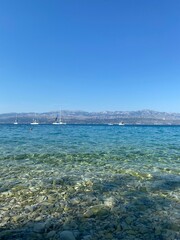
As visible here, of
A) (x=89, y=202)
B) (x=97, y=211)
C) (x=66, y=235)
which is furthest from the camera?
(x=89, y=202)

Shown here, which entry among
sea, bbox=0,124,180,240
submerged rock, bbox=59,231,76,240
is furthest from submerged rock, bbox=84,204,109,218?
submerged rock, bbox=59,231,76,240

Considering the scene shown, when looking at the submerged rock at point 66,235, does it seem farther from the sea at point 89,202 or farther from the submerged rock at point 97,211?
the submerged rock at point 97,211

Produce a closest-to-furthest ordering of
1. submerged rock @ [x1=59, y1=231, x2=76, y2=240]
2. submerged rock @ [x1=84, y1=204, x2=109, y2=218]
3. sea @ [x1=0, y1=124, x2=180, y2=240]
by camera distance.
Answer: submerged rock @ [x1=59, y1=231, x2=76, y2=240] < sea @ [x1=0, y1=124, x2=180, y2=240] < submerged rock @ [x1=84, y1=204, x2=109, y2=218]

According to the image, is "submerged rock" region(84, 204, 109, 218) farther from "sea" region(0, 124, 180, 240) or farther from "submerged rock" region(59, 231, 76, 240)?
"submerged rock" region(59, 231, 76, 240)

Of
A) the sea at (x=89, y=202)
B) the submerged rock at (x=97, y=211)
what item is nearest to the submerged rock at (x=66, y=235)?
the sea at (x=89, y=202)

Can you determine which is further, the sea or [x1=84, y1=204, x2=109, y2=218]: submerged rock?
[x1=84, y1=204, x2=109, y2=218]: submerged rock

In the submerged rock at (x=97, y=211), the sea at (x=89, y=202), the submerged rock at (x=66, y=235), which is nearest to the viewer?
the submerged rock at (x=66, y=235)

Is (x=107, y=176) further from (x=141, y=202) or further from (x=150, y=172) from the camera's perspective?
(x=141, y=202)

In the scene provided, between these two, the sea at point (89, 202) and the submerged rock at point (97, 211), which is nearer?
the sea at point (89, 202)

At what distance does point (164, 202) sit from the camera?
9508mm

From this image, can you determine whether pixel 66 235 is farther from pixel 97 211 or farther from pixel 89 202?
pixel 89 202

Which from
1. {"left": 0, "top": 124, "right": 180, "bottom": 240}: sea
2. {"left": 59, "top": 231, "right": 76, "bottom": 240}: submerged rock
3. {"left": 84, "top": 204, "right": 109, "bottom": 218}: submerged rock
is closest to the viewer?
{"left": 59, "top": 231, "right": 76, "bottom": 240}: submerged rock

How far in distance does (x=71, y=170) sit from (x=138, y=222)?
7.80m

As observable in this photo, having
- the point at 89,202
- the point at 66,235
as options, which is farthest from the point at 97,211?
the point at 66,235
